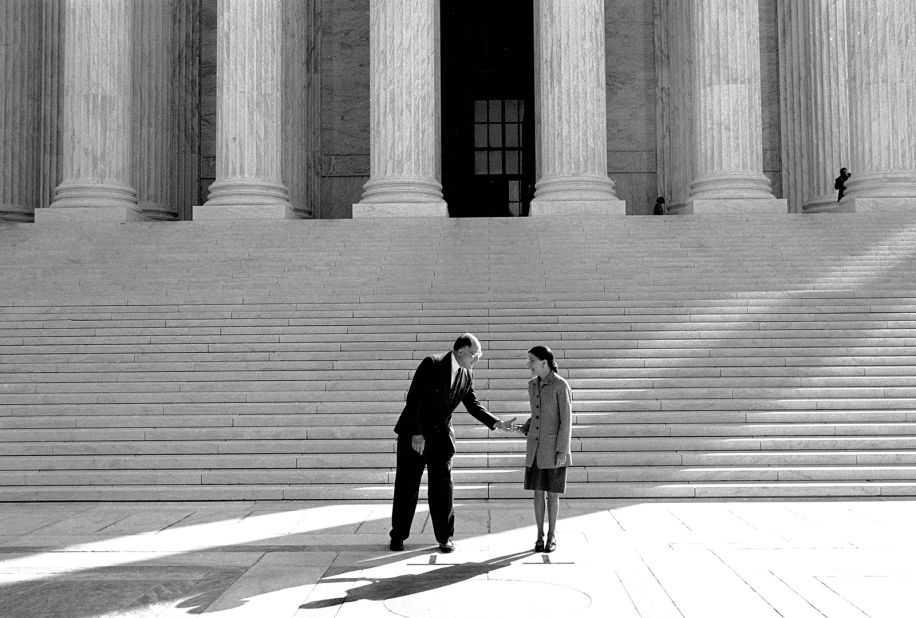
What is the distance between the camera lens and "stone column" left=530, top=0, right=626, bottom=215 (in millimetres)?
28750

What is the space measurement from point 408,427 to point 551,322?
9426mm

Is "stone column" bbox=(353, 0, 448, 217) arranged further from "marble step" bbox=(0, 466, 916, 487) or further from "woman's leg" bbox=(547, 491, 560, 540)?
"woman's leg" bbox=(547, 491, 560, 540)

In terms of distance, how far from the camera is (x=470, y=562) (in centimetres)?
896

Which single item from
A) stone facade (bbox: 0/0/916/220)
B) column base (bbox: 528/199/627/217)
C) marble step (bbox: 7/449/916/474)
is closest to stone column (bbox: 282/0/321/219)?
stone facade (bbox: 0/0/916/220)

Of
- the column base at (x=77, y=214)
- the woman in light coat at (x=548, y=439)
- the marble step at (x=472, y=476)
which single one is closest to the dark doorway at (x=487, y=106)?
the column base at (x=77, y=214)

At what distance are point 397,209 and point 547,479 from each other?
64.8ft

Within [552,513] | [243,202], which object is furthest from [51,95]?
[552,513]

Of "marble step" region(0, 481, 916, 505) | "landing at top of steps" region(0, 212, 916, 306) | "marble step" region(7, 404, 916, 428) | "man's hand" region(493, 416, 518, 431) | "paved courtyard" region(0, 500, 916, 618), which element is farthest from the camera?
"landing at top of steps" region(0, 212, 916, 306)

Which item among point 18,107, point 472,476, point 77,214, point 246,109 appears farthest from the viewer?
point 18,107

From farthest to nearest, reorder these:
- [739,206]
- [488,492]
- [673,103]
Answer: [673,103], [739,206], [488,492]

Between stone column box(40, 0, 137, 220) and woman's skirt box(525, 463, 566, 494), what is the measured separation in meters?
22.8

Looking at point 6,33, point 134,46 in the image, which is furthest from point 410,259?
point 6,33

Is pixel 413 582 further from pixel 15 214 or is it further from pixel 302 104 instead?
pixel 302 104

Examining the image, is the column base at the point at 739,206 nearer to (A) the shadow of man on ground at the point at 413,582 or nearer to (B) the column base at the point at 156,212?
(B) the column base at the point at 156,212
